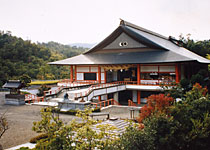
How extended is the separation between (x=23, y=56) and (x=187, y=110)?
41.4m

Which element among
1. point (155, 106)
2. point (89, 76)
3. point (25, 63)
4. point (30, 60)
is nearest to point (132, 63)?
point (89, 76)

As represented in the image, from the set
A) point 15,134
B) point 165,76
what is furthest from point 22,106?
point 165,76

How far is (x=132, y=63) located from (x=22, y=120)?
14.1 metres

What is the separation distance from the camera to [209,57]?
112 ft

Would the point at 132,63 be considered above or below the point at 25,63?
below

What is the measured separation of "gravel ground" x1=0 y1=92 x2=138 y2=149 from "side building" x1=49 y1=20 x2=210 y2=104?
7098 millimetres

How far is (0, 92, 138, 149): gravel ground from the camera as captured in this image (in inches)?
486

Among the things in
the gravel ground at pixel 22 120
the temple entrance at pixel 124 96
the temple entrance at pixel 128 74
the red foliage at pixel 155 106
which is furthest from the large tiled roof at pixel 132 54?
the red foliage at pixel 155 106

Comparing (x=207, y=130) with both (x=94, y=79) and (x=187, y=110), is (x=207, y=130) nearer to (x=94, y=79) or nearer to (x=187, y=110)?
(x=187, y=110)

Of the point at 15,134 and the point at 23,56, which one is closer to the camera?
the point at 15,134

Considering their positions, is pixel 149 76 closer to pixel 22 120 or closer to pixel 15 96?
pixel 15 96

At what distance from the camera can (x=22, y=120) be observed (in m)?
16.3

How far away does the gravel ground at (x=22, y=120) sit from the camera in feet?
40.5

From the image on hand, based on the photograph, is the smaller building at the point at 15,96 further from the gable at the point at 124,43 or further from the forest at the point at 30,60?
the forest at the point at 30,60
